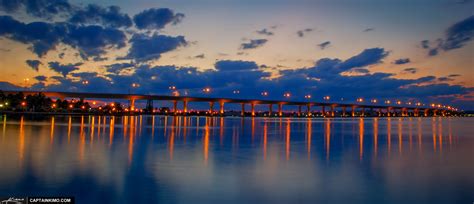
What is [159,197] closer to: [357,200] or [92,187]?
[92,187]

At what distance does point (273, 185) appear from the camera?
46.2 feet

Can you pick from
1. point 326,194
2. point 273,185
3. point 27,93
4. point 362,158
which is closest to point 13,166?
point 273,185

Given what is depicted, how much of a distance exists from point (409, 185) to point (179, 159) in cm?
1107

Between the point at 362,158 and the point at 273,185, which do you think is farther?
the point at 362,158

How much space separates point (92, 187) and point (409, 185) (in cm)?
1105

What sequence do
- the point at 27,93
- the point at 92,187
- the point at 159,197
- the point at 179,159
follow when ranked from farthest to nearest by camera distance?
the point at 27,93, the point at 179,159, the point at 92,187, the point at 159,197

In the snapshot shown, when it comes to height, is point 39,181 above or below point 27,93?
below

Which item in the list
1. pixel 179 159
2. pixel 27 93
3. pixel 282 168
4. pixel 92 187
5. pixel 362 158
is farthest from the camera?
pixel 27 93
